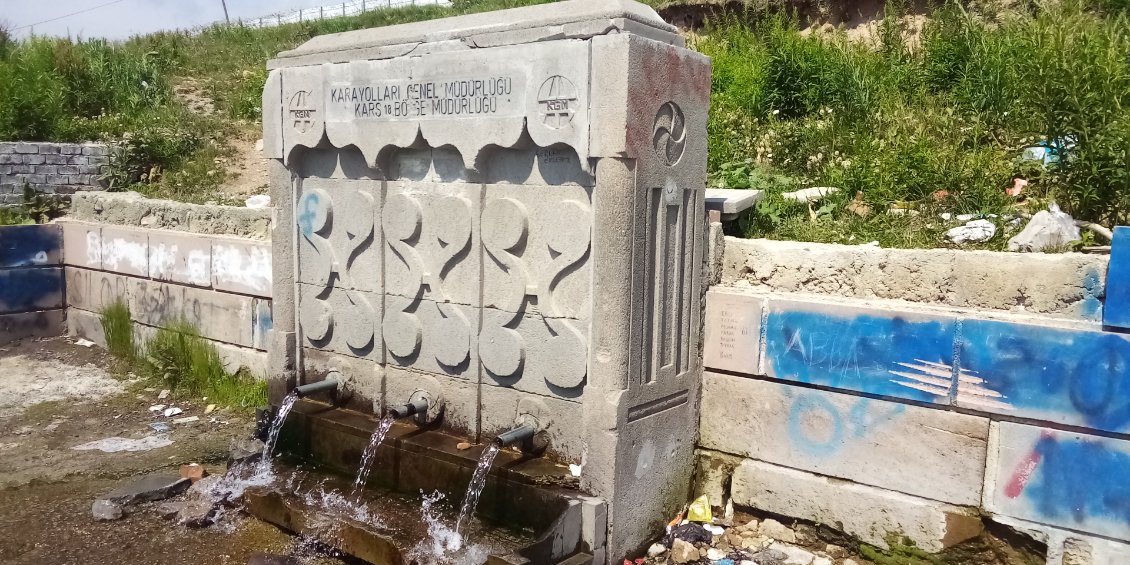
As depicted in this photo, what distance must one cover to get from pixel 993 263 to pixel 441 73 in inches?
114


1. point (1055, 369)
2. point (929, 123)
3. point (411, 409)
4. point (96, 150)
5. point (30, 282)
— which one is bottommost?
point (411, 409)

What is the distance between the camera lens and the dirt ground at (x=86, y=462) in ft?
13.9

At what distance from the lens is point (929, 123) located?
5.96m

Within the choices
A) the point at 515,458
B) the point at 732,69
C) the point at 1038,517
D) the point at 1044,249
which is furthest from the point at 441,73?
the point at 732,69

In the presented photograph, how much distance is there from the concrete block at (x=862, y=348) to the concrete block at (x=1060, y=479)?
1.17 feet

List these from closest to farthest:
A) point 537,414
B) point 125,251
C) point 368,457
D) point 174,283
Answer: point 537,414 → point 368,457 → point 174,283 → point 125,251

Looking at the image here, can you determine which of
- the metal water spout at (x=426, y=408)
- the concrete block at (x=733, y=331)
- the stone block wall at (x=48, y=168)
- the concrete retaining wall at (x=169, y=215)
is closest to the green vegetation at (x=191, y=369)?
the concrete retaining wall at (x=169, y=215)

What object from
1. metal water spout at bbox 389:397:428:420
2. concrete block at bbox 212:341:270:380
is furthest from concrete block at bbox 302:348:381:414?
concrete block at bbox 212:341:270:380

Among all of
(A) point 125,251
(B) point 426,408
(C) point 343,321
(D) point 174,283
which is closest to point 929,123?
(B) point 426,408

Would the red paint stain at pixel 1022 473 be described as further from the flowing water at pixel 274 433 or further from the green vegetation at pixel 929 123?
the flowing water at pixel 274 433

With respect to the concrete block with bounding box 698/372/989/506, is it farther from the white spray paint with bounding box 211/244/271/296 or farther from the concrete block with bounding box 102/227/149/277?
the concrete block with bounding box 102/227/149/277

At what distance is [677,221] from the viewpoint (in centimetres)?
402

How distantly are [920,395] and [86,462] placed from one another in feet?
17.4

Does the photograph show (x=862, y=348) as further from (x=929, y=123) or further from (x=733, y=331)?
(x=929, y=123)
